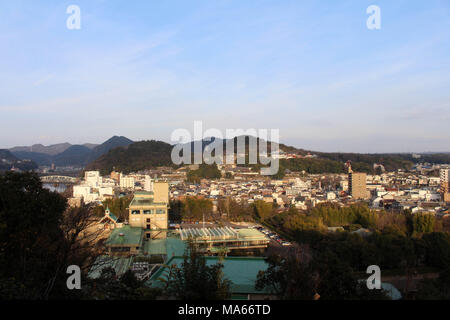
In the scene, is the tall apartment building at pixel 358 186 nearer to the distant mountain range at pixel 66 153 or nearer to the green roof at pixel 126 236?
the green roof at pixel 126 236

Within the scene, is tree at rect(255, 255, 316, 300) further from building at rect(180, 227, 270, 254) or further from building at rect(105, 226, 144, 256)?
building at rect(180, 227, 270, 254)

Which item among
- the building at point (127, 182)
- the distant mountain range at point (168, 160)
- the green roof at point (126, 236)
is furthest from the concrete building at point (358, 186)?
the green roof at point (126, 236)

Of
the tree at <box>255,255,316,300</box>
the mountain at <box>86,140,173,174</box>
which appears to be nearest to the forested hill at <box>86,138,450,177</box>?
the mountain at <box>86,140,173,174</box>

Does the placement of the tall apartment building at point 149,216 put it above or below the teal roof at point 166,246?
above

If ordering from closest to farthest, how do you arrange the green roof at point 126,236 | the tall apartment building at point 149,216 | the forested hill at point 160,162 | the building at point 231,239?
the green roof at point 126,236 < the building at point 231,239 < the tall apartment building at point 149,216 < the forested hill at point 160,162

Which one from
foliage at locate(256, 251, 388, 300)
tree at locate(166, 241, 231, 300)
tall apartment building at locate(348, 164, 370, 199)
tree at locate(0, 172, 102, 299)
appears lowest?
tall apartment building at locate(348, 164, 370, 199)

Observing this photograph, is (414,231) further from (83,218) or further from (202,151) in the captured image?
(202,151)
